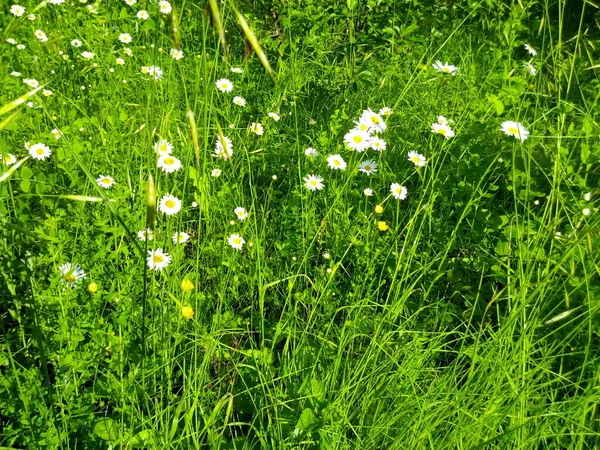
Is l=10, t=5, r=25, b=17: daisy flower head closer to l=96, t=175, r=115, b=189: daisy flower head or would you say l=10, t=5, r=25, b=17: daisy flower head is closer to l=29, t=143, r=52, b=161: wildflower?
l=29, t=143, r=52, b=161: wildflower

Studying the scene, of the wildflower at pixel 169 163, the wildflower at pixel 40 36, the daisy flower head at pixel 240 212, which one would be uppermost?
the wildflower at pixel 40 36

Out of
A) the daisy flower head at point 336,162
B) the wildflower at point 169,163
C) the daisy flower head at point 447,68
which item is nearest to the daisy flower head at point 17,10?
the wildflower at point 169,163

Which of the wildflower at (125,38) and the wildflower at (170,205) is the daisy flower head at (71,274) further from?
the wildflower at (125,38)

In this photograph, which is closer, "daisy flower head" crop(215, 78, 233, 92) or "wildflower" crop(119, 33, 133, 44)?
"daisy flower head" crop(215, 78, 233, 92)

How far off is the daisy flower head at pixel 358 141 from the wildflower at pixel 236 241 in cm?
55

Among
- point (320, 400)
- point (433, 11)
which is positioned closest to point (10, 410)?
point (320, 400)

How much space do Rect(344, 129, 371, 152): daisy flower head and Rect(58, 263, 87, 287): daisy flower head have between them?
40.2 inches

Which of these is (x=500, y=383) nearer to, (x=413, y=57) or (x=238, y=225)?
(x=238, y=225)

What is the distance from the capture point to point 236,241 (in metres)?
1.79

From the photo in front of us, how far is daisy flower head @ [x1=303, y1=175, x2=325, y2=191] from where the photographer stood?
1.96 m

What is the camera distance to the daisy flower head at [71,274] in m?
1.39

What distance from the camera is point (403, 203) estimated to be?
216cm

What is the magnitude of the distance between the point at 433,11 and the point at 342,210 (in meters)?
1.86

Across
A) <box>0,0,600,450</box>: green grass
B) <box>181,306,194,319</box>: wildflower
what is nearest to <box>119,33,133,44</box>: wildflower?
<box>0,0,600,450</box>: green grass
